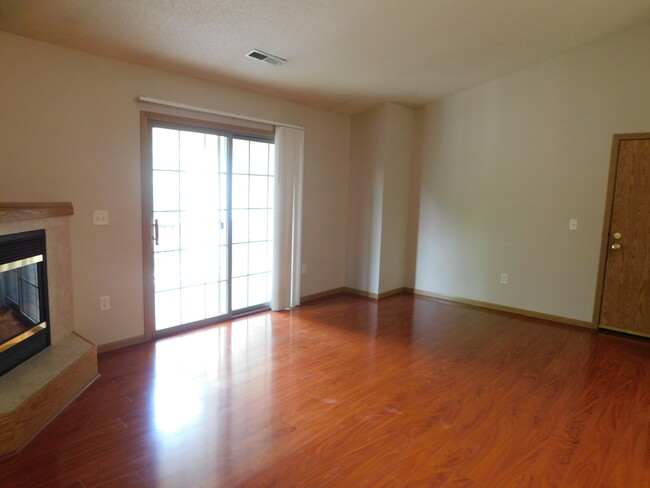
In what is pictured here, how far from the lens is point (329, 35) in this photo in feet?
10.8

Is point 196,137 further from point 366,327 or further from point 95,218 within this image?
point 366,327

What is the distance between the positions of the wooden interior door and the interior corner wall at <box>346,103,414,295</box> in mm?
2393

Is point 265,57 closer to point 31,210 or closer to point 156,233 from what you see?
point 156,233

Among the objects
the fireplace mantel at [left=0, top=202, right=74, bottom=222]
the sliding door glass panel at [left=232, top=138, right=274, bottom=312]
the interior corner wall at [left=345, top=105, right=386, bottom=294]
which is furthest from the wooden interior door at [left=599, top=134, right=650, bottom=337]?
the fireplace mantel at [left=0, top=202, right=74, bottom=222]

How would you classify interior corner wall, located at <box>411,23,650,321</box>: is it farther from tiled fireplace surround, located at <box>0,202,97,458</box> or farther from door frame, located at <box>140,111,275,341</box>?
tiled fireplace surround, located at <box>0,202,97,458</box>

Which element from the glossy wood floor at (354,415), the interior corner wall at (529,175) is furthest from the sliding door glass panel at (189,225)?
the interior corner wall at (529,175)

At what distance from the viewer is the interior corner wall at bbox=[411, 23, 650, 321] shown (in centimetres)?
423

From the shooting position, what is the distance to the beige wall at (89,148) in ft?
9.22

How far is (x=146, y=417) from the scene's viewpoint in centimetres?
247

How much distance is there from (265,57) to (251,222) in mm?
1768

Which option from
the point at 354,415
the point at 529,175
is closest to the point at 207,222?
the point at 354,415

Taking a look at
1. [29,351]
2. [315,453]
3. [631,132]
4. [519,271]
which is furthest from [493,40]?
[29,351]

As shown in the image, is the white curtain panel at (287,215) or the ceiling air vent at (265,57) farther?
the white curtain panel at (287,215)

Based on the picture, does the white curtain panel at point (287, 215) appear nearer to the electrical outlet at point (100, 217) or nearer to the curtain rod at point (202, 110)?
the curtain rod at point (202, 110)
